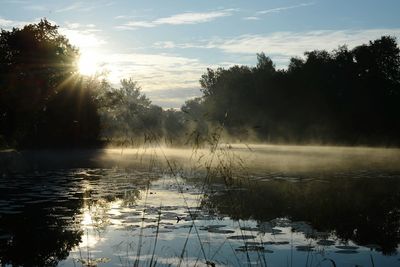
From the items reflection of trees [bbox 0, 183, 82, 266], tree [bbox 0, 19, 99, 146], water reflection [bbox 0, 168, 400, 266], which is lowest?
reflection of trees [bbox 0, 183, 82, 266]

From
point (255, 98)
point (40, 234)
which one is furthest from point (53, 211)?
point (255, 98)

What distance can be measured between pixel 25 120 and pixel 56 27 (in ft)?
40.8

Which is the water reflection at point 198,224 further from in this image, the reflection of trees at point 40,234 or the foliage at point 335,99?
the foliage at point 335,99

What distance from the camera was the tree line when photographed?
4603 centimetres

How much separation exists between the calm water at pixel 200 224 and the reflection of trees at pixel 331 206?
0.03 meters

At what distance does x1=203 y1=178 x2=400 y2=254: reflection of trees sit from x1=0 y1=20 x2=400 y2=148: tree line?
9.55 meters

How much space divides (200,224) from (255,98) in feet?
244

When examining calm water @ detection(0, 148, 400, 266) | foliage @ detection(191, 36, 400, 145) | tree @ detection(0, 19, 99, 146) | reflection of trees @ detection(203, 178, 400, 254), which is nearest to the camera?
calm water @ detection(0, 148, 400, 266)

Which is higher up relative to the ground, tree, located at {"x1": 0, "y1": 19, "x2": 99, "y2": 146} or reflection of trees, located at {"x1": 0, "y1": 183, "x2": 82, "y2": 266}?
tree, located at {"x1": 0, "y1": 19, "x2": 99, "y2": 146}

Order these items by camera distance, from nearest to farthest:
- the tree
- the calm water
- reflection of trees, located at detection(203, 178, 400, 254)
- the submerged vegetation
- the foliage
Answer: the calm water → the submerged vegetation → reflection of trees, located at detection(203, 178, 400, 254) → the tree → the foliage

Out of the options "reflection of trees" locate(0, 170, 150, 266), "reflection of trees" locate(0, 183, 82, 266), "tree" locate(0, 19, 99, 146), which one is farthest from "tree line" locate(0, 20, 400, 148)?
"reflection of trees" locate(0, 183, 82, 266)

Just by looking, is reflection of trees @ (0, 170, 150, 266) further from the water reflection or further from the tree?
the tree

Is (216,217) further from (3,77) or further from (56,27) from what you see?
(56,27)

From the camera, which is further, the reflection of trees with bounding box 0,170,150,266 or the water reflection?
the reflection of trees with bounding box 0,170,150,266
